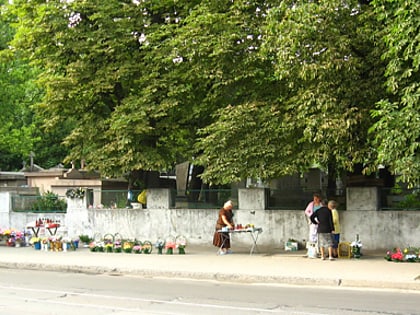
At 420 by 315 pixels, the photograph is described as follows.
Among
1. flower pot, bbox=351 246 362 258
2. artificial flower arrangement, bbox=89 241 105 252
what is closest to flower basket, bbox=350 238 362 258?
flower pot, bbox=351 246 362 258

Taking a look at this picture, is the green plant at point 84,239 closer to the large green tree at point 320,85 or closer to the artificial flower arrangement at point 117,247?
the artificial flower arrangement at point 117,247

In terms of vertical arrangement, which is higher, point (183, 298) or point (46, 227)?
point (46, 227)

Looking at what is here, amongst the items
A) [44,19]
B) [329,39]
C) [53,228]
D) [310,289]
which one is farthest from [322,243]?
[44,19]

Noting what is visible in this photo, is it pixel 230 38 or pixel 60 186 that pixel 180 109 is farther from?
pixel 60 186

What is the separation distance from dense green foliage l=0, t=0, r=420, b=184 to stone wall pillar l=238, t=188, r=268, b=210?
159 centimetres

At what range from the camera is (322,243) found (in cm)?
1647

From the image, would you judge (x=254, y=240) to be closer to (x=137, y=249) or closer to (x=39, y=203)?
(x=137, y=249)

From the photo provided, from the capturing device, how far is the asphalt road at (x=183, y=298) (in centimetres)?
1003

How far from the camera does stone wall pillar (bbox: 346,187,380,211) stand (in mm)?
18125

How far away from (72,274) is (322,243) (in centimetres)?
682

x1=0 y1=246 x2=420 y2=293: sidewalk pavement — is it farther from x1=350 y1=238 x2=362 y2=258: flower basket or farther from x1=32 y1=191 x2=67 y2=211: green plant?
x1=32 y1=191 x2=67 y2=211: green plant

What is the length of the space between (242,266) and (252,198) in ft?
15.2

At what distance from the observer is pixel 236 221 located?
20312mm

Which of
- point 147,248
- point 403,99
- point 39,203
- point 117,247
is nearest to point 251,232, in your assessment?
point 147,248
